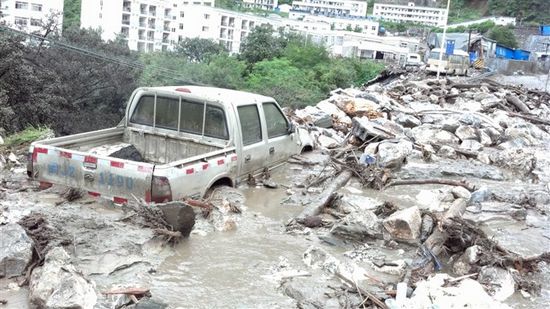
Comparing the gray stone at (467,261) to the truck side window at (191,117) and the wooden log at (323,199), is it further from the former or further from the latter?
the truck side window at (191,117)

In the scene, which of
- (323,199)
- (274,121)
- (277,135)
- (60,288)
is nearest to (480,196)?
(323,199)

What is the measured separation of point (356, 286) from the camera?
4711mm

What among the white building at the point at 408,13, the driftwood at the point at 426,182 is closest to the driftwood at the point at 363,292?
the driftwood at the point at 426,182

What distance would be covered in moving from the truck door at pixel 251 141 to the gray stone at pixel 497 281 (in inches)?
128

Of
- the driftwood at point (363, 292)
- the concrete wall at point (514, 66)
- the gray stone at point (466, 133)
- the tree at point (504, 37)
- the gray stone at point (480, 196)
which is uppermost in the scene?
the tree at point (504, 37)

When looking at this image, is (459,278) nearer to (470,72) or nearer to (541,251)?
(541,251)

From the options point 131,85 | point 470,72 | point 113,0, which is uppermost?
point 113,0

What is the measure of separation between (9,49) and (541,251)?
55.5ft

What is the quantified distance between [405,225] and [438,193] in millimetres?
2268

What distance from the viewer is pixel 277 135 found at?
8156 millimetres

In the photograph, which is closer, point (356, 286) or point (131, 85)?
point (356, 286)

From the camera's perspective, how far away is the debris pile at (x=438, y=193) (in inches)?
206

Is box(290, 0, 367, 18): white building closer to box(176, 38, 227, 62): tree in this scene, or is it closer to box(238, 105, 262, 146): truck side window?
box(176, 38, 227, 62): tree

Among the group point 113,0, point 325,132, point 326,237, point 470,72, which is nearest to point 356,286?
point 326,237
